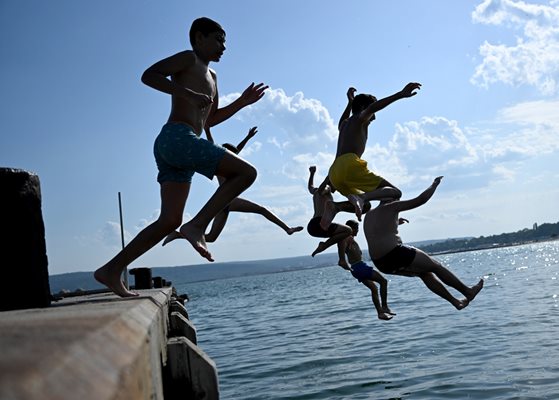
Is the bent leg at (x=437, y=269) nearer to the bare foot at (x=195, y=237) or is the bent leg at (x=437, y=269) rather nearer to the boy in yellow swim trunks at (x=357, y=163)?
the boy in yellow swim trunks at (x=357, y=163)

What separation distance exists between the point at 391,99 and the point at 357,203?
1.12 meters

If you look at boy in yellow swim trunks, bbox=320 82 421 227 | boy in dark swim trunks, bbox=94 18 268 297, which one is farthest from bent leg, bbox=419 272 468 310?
boy in dark swim trunks, bbox=94 18 268 297

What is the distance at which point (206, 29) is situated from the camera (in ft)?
18.6

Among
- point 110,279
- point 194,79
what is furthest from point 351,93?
point 110,279

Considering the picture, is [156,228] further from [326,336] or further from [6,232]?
[326,336]

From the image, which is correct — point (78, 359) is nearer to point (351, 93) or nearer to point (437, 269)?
point (437, 269)

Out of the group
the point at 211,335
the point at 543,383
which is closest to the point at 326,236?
the point at 543,383

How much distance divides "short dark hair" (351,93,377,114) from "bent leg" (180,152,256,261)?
282 centimetres

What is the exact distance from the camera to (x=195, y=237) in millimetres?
5422

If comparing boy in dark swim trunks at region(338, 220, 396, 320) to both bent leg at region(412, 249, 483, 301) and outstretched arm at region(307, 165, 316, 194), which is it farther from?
bent leg at region(412, 249, 483, 301)

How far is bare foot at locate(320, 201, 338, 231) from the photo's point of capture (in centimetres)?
828

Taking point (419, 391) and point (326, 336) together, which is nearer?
point (419, 391)

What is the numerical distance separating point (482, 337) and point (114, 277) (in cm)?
1512

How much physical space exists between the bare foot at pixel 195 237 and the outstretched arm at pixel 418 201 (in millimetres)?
2986
